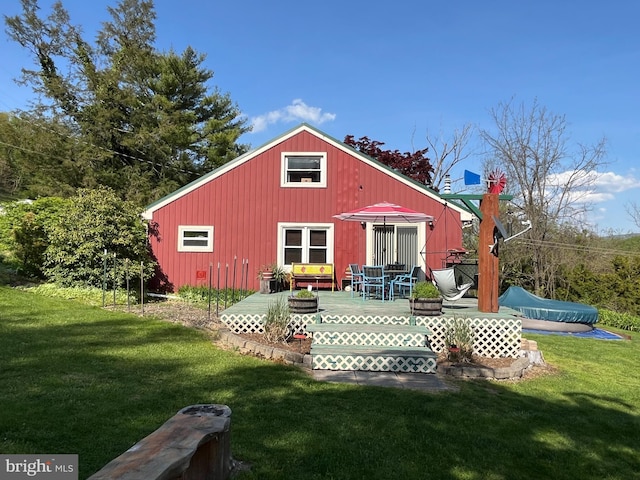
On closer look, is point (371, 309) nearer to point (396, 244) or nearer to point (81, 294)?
point (396, 244)

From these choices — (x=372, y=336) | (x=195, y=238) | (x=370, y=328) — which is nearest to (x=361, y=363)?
(x=372, y=336)

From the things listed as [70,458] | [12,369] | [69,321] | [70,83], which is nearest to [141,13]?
[70,83]

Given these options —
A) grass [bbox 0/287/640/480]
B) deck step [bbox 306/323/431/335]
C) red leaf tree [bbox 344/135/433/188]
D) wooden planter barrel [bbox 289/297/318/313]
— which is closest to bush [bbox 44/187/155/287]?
grass [bbox 0/287/640/480]

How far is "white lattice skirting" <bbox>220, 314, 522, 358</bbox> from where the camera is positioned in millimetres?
6805

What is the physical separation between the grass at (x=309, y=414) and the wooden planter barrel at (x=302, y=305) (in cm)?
154

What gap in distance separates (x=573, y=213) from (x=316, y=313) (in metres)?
17.8

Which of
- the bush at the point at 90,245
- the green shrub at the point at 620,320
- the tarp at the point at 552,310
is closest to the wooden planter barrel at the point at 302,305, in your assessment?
the bush at the point at 90,245

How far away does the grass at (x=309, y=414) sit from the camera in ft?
10.1

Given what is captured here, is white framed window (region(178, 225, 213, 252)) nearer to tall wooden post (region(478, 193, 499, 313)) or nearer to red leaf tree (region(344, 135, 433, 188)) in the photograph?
tall wooden post (region(478, 193, 499, 313))

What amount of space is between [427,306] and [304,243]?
244 inches

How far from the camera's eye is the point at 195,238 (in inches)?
508

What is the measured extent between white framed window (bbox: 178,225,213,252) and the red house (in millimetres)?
31

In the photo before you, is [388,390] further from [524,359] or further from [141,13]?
[141,13]

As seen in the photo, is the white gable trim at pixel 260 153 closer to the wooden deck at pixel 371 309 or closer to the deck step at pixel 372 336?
the wooden deck at pixel 371 309
